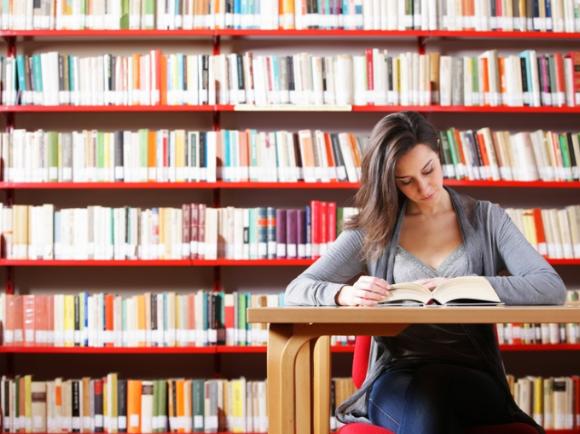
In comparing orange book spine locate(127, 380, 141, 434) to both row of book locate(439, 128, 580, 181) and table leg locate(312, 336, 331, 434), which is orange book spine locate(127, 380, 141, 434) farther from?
table leg locate(312, 336, 331, 434)

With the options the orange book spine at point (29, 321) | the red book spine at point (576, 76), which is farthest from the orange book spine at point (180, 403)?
the red book spine at point (576, 76)

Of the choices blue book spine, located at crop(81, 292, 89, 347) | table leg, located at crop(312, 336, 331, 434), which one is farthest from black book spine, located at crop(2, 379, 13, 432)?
table leg, located at crop(312, 336, 331, 434)

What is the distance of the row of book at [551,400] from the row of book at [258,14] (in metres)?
1.59

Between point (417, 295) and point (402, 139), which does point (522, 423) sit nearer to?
point (417, 295)

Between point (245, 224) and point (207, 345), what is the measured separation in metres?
0.55

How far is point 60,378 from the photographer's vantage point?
3.89m

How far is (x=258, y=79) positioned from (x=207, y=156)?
1.34 ft

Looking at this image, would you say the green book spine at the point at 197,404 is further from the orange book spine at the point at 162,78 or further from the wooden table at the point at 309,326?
the wooden table at the point at 309,326

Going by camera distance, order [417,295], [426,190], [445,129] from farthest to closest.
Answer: [445,129] → [426,190] → [417,295]

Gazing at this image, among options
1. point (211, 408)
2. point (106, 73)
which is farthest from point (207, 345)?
point (106, 73)

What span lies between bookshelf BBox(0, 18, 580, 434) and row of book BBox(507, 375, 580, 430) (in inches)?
2.1

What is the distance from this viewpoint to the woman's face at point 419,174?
2.27m

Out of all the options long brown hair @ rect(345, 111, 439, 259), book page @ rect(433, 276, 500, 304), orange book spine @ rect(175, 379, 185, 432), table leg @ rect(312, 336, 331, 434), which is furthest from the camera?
orange book spine @ rect(175, 379, 185, 432)

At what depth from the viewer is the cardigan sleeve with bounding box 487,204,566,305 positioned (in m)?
1.96
